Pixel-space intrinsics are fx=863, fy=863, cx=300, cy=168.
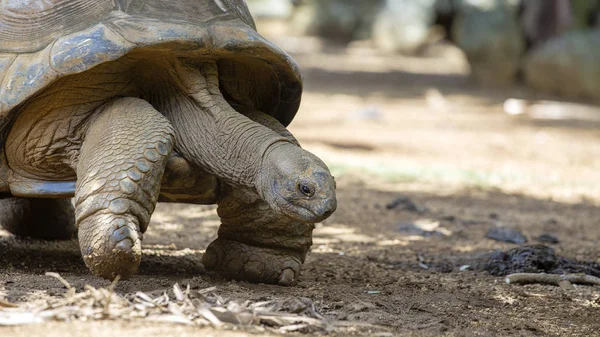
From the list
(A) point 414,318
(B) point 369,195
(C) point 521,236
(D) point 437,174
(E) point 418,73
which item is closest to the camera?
(A) point 414,318

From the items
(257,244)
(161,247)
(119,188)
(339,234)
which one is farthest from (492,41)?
(119,188)

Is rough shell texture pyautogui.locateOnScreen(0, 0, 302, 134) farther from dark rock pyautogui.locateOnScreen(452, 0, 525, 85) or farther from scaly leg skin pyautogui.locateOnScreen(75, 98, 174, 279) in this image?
dark rock pyautogui.locateOnScreen(452, 0, 525, 85)

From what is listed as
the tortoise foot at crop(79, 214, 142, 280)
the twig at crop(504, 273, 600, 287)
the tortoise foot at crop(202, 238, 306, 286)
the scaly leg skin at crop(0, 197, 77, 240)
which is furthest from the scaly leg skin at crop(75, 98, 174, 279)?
the twig at crop(504, 273, 600, 287)

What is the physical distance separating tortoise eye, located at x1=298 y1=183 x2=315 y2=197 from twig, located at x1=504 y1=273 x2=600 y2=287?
4.76 ft

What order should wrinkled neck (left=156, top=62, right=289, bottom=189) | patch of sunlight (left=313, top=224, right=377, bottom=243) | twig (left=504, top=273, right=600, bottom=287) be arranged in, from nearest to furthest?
wrinkled neck (left=156, top=62, right=289, bottom=189)
twig (left=504, top=273, right=600, bottom=287)
patch of sunlight (left=313, top=224, right=377, bottom=243)

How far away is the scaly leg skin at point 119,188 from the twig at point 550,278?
191 cm

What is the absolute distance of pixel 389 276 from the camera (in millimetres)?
4438

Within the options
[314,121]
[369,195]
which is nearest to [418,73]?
[314,121]

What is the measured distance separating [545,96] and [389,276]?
511 inches

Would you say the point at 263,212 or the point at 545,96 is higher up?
the point at 263,212

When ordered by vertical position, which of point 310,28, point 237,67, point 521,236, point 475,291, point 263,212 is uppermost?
point 237,67

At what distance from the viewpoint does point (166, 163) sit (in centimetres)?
362

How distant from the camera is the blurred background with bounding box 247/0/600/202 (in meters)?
8.82

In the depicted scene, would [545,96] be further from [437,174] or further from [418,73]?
[437,174]
